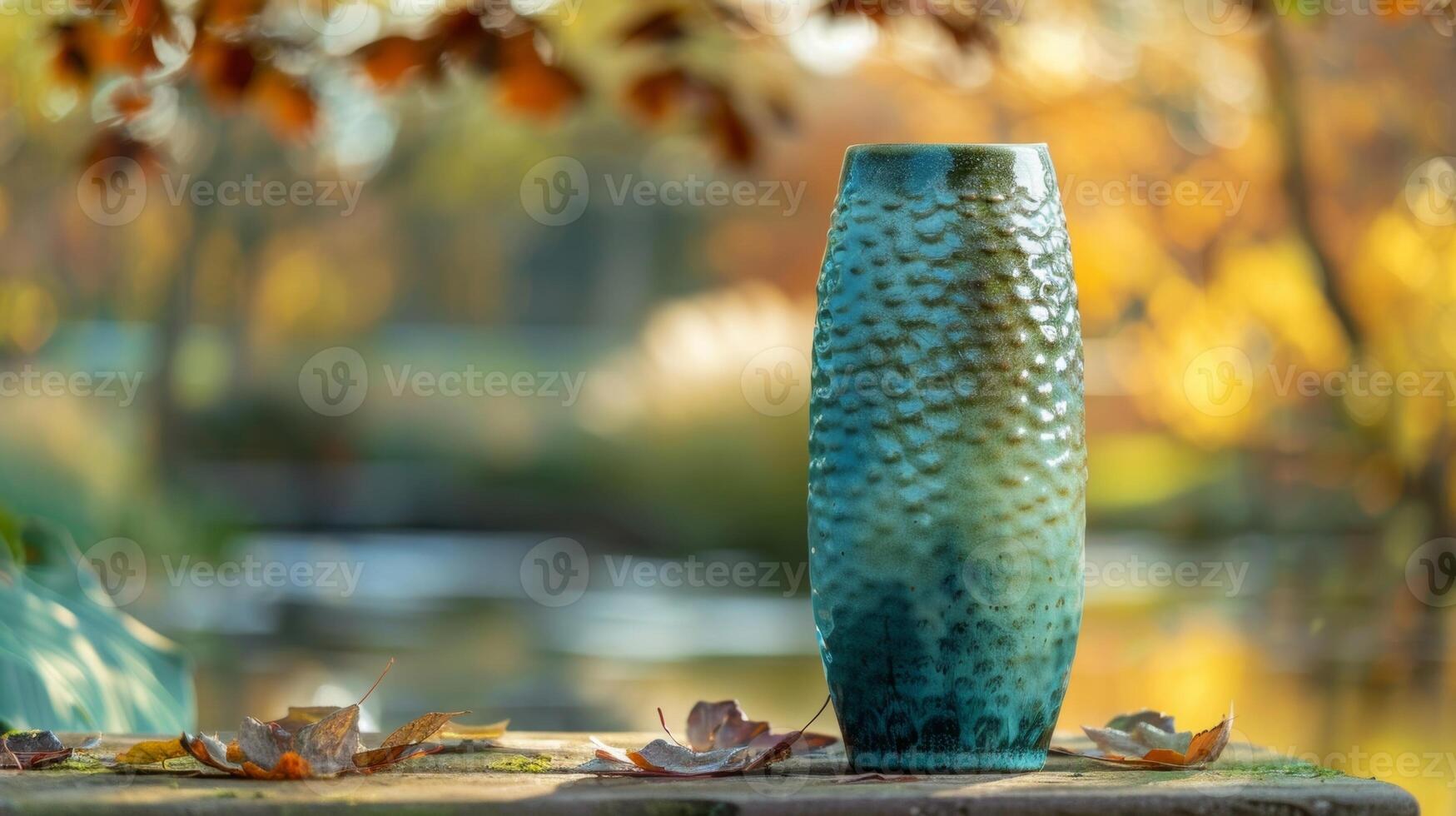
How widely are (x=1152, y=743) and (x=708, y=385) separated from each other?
6.67 metres

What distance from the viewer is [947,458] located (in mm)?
1468

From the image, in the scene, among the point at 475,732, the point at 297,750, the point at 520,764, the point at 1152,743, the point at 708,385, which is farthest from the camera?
the point at 708,385

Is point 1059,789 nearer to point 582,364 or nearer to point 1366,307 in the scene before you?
point 1366,307

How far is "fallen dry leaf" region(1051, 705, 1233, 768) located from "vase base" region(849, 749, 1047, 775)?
5.6 inches

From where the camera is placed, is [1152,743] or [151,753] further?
[1152,743]

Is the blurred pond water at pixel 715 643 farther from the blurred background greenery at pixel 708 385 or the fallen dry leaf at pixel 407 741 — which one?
the fallen dry leaf at pixel 407 741

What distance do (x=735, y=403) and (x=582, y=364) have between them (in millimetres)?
4360

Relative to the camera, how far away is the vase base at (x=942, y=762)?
4.94 feet

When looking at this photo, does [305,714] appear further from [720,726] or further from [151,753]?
[720,726]

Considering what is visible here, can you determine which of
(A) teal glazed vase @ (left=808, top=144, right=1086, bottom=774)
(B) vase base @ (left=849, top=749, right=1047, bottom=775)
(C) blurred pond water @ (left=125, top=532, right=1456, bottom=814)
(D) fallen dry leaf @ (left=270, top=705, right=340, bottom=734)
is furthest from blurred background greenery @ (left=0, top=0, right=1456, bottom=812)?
(B) vase base @ (left=849, top=749, right=1047, bottom=775)

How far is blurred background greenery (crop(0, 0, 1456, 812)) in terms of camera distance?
4.92 metres

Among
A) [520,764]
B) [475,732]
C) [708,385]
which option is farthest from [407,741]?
[708,385]

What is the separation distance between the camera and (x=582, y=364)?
486 inches

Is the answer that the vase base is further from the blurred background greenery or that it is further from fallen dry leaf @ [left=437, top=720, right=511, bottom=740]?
the blurred background greenery
